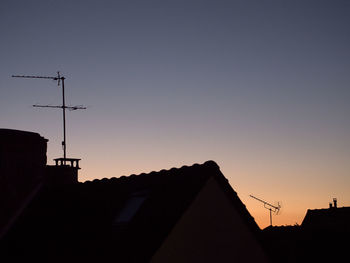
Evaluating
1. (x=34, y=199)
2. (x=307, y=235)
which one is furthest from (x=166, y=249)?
(x=307, y=235)

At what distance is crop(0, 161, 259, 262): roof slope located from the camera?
43.2ft

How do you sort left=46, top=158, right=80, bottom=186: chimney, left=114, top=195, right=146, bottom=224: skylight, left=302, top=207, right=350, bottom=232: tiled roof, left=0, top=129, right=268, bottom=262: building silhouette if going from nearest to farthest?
1. left=0, top=129, right=268, bottom=262: building silhouette
2. left=114, top=195, right=146, bottom=224: skylight
3. left=46, top=158, right=80, bottom=186: chimney
4. left=302, top=207, right=350, bottom=232: tiled roof

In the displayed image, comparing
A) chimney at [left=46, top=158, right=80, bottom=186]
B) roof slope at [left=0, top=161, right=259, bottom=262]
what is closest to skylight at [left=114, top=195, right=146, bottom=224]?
A: roof slope at [left=0, top=161, right=259, bottom=262]

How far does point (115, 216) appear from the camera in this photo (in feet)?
49.6

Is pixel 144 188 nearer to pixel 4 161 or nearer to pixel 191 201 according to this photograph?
pixel 191 201

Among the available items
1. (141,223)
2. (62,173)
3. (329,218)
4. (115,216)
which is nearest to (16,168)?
(62,173)

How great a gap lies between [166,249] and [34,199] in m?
8.79

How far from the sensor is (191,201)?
535 inches

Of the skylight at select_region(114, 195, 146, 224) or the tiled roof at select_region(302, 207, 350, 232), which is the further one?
the tiled roof at select_region(302, 207, 350, 232)

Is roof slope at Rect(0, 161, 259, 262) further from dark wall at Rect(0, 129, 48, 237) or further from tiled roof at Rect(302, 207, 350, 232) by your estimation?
tiled roof at Rect(302, 207, 350, 232)

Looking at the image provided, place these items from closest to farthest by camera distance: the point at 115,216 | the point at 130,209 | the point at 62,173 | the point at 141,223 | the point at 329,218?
the point at 141,223, the point at 130,209, the point at 115,216, the point at 62,173, the point at 329,218

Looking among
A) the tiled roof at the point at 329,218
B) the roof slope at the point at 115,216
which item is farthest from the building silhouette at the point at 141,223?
the tiled roof at the point at 329,218

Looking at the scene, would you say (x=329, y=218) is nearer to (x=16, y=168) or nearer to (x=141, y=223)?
(x=16, y=168)

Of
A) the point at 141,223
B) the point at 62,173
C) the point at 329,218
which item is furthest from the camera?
the point at 329,218
